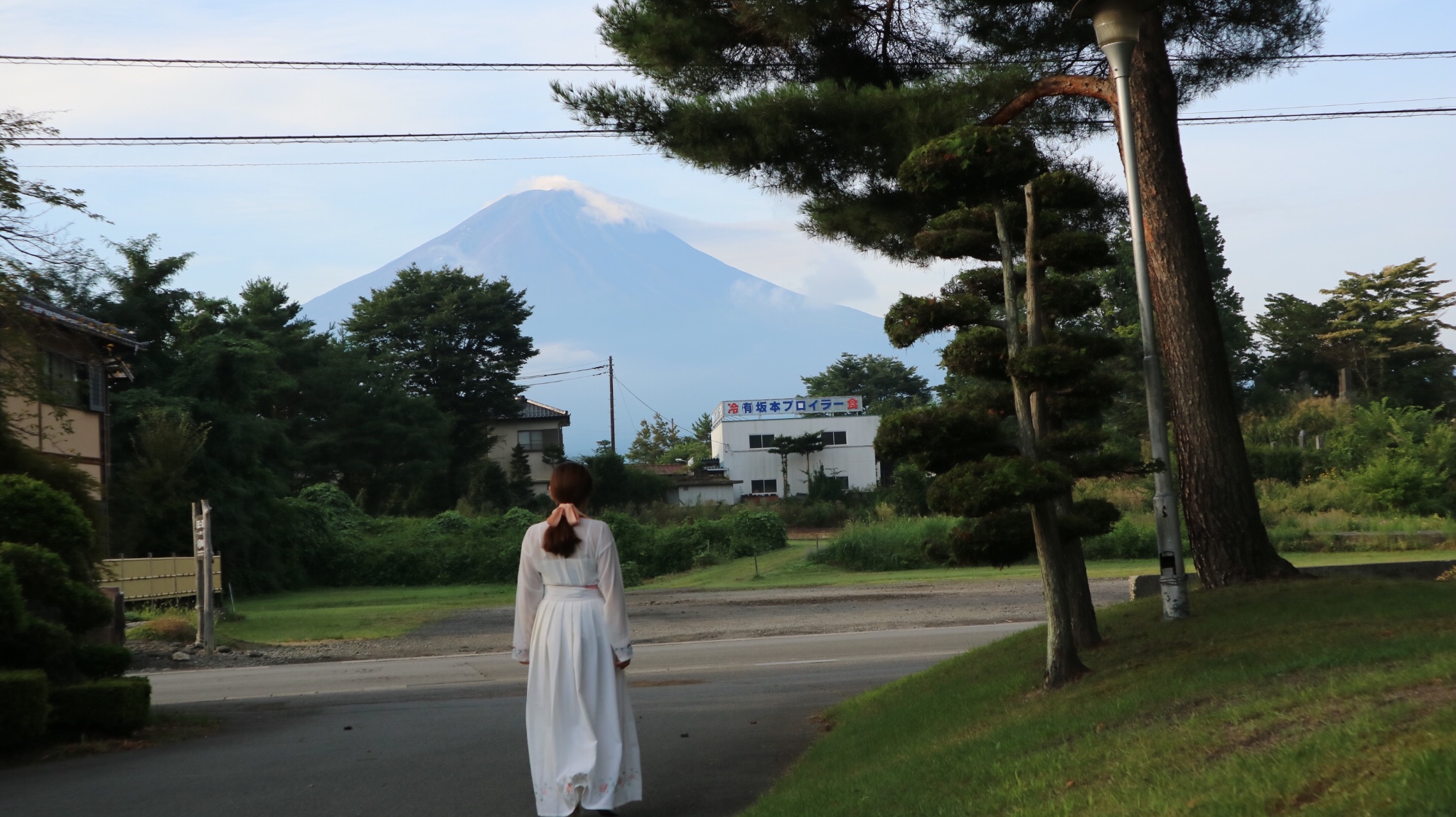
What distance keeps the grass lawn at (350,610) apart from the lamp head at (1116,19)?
54.7 ft

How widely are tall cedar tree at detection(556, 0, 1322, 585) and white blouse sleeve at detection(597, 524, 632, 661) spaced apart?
645cm

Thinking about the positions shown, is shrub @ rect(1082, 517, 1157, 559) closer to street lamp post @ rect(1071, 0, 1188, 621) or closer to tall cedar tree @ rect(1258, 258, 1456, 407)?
street lamp post @ rect(1071, 0, 1188, 621)

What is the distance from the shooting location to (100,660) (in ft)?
32.8

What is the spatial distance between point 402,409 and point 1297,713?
61226 mm

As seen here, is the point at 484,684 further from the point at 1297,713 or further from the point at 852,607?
the point at 1297,713

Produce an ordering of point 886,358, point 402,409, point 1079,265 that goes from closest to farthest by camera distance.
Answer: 1. point 1079,265
2. point 402,409
3. point 886,358

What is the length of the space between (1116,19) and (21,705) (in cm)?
936

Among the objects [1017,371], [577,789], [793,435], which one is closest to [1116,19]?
[1017,371]

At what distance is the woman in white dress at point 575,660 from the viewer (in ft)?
20.2

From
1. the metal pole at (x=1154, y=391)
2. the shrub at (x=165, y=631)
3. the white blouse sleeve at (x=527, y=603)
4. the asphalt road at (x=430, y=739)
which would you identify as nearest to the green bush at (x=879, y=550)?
the asphalt road at (x=430, y=739)

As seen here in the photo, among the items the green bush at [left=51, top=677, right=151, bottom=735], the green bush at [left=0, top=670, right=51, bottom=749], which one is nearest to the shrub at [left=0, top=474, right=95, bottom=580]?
the green bush at [left=51, top=677, right=151, bottom=735]

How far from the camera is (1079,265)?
872cm

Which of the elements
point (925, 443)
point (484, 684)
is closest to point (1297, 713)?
point (925, 443)

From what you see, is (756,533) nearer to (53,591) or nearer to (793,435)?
(53,591)
